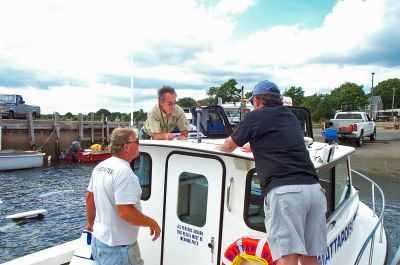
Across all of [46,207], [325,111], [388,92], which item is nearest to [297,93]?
[325,111]

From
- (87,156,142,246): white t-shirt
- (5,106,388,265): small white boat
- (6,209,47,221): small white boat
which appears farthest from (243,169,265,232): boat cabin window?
(6,209,47,221): small white boat

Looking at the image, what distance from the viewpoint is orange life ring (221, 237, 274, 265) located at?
2.89 m

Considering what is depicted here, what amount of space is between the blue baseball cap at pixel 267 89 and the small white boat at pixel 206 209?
582mm

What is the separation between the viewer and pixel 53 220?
41.3 feet

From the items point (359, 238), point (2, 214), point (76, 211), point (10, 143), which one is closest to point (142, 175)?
point (359, 238)

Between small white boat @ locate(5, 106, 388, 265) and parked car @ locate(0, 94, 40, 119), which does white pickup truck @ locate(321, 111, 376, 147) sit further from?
parked car @ locate(0, 94, 40, 119)

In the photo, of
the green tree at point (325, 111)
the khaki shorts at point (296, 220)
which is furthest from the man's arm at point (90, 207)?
the green tree at point (325, 111)

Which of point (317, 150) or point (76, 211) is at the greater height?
point (317, 150)

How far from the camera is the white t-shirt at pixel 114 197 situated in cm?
276

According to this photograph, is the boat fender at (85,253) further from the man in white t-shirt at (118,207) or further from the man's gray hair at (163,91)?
the man's gray hair at (163,91)

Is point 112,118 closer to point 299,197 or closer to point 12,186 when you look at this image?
point 12,186

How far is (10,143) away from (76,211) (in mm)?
17226

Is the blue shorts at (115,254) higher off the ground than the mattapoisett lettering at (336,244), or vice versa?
the blue shorts at (115,254)

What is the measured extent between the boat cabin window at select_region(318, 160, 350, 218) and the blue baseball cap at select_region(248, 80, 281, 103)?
1564 mm
